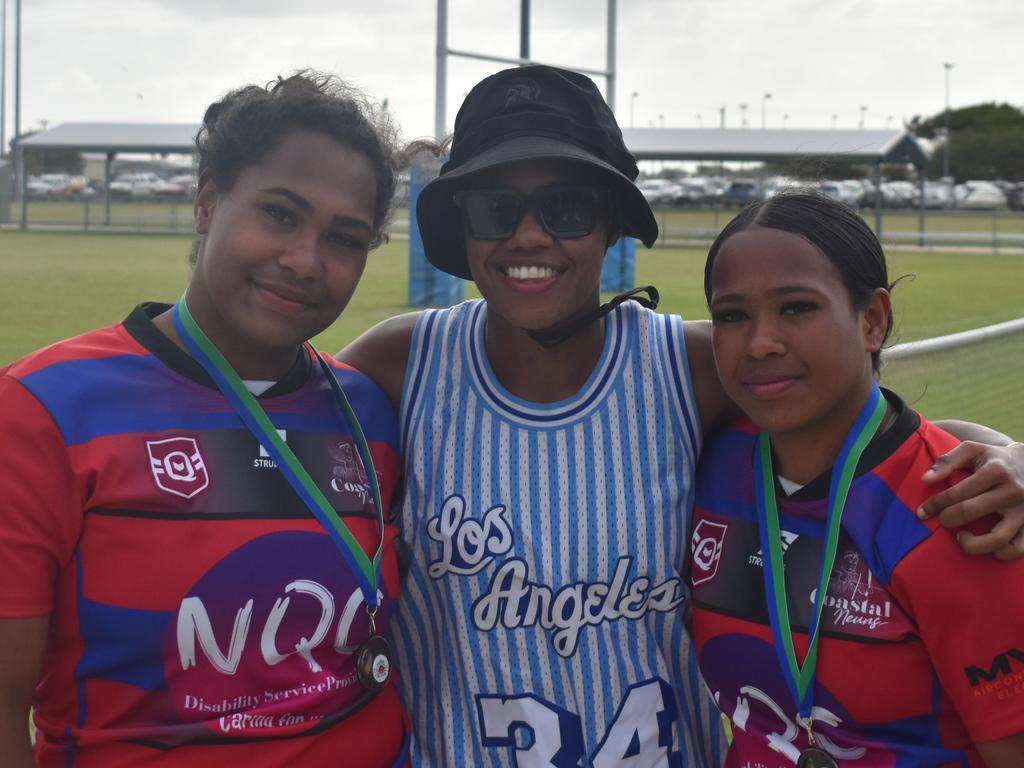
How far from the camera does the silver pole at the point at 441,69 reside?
47.4ft

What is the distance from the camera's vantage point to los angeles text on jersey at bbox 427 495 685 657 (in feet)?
8.84

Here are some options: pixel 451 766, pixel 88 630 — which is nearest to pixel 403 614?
pixel 451 766

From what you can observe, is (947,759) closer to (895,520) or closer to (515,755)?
(895,520)

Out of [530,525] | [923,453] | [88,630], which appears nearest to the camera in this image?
[88,630]

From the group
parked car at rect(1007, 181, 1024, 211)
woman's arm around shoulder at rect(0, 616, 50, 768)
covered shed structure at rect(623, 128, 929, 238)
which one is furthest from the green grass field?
parked car at rect(1007, 181, 1024, 211)

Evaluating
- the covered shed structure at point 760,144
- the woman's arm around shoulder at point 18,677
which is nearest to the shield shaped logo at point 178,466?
the woman's arm around shoulder at point 18,677

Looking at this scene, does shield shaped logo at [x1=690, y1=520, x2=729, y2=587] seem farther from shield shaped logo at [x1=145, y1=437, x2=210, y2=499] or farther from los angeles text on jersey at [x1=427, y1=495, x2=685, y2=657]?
shield shaped logo at [x1=145, y1=437, x2=210, y2=499]

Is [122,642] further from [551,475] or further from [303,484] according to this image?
[551,475]

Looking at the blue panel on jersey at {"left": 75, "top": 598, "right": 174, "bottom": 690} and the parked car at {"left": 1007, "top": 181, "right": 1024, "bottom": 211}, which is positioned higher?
the parked car at {"left": 1007, "top": 181, "right": 1024, "bottom": 211}

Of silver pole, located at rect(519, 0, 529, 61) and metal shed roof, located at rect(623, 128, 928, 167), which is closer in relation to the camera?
silver pole, located at rect(519, 0, 529, 61)

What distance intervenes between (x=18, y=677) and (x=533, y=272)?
1347mm

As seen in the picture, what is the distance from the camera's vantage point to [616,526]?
271 centimetres

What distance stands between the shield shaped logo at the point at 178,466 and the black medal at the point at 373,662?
488 mm

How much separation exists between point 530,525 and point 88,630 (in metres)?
0.96
